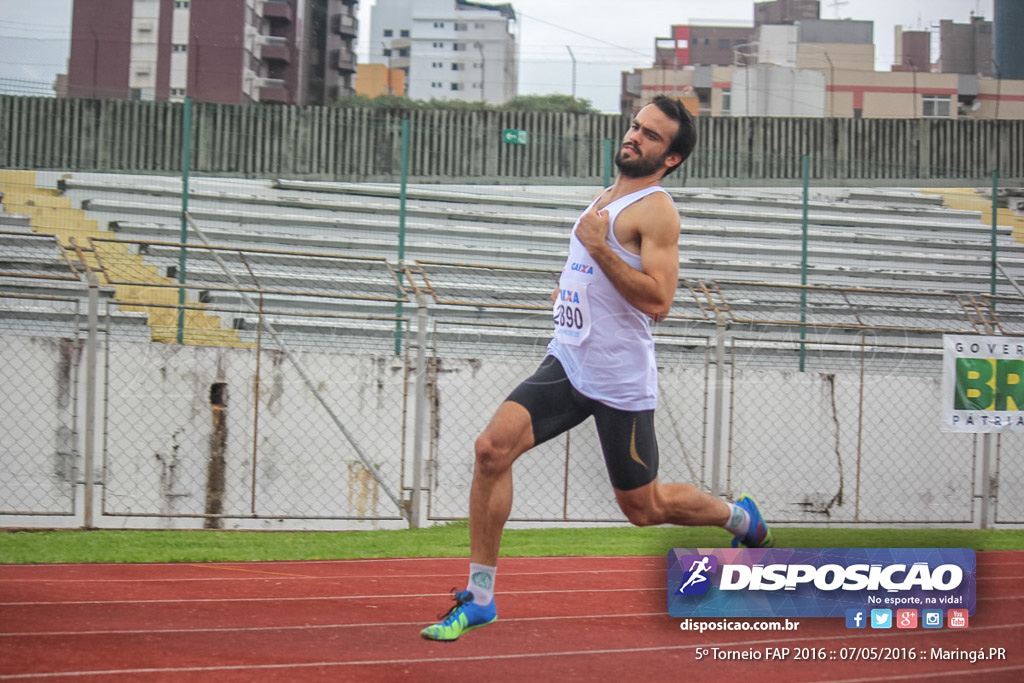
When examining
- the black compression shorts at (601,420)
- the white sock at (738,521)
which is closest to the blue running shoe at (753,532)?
the white sock at (738,521)

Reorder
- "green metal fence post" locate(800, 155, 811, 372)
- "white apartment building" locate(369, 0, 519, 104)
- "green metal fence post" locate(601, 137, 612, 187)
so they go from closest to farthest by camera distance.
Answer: "green metal fence post" locate(800, 155, 811, 372), "green metal fence post" locate(601, 137, 612, 187), "white apartment building" locate(369, 0, 519, 104)

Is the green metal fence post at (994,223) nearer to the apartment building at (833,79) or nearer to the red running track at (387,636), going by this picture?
the red running track at (387,636)

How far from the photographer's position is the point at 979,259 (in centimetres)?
1644

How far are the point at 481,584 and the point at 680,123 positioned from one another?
5.93 ft

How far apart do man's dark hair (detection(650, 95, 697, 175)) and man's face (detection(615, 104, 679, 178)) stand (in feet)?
0.06

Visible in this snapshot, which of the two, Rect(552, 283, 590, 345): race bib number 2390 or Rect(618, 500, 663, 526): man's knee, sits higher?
Rect(552, 283, 590, 345): race bib number 2390

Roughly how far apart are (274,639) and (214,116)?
11.0 m

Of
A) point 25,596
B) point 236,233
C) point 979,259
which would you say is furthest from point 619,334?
point 979,259

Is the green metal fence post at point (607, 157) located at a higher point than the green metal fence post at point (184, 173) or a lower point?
higher

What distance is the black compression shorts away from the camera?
3971 millimetres

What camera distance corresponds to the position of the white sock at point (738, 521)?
4402mm

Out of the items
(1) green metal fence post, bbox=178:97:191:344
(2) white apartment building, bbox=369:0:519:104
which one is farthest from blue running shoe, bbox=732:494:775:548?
(2) white apartment building, bbox=369:0:519:104

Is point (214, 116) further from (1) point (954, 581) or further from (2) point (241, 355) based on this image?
(1) point (954, 581)

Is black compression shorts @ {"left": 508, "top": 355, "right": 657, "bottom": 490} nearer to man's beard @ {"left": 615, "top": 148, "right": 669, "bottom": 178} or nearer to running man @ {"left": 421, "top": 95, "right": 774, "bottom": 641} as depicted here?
running man @ {"left": 421, "top": 95, "right": 774, "bottom": 641}
